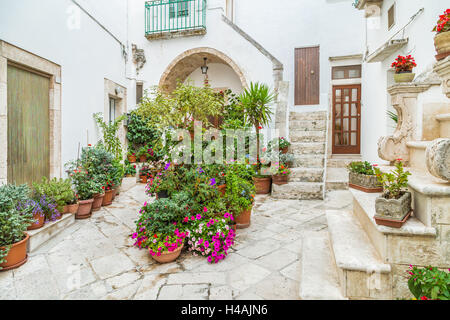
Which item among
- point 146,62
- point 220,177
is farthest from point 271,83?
point 220,177

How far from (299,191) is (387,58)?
3.50 meters

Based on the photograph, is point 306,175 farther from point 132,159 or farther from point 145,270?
point 132,159

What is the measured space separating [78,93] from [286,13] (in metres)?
7.07

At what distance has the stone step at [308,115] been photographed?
24.1 feet

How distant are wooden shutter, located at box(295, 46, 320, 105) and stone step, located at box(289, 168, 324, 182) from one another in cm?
386

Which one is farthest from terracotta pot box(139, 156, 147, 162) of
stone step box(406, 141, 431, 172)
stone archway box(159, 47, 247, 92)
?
stone step box(406, 141, 431, 172)

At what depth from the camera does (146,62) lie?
8.67m

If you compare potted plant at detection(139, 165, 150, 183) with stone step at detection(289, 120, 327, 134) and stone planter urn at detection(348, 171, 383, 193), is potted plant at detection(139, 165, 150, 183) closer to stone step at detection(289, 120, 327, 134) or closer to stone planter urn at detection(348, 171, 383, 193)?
stone step at detection(289, 120, 327, 134)

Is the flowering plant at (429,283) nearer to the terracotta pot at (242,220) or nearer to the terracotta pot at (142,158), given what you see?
the terracotta pot at (242,220)

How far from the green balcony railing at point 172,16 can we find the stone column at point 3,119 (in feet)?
19.4

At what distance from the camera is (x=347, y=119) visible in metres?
8.24

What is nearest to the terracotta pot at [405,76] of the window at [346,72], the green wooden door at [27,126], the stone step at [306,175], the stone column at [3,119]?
the stone step at [306,175]

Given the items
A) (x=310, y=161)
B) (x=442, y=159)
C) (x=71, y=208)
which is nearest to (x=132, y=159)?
(x=71, y=208)

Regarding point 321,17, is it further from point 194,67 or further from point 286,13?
point 194,67
